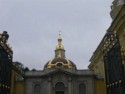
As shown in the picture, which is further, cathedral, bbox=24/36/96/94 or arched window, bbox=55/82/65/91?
arched window, bbox=55/82/65/91

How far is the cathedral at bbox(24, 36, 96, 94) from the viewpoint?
146ft

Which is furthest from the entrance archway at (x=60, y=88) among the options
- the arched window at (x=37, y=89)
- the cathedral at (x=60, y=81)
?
the arched window at (x=37, y=89)

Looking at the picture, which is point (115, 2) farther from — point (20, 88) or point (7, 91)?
point (20, 88)

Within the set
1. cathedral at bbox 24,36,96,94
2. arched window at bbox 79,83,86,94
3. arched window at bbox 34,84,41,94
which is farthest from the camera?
arched window at bbox 79,83,86,94

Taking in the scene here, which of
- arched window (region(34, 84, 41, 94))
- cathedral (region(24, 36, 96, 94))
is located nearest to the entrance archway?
cathedral (region(24, 36, 96, 94))

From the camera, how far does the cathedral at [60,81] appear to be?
146 ft

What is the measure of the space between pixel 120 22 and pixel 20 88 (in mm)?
24069

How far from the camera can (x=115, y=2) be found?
30188mm

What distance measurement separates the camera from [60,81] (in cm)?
4484

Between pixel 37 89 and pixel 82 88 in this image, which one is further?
pixel 82 88

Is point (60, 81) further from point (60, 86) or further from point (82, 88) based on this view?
point (82, 88)

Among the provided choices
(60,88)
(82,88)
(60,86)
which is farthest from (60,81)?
(82,88)

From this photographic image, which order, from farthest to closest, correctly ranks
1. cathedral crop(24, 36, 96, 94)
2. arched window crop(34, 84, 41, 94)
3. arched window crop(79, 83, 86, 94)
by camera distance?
arched window crop(79, 83, 86, 94), arched window crop(34, 84, 41, 94), cathedral crop(24, 36, 96, 94)

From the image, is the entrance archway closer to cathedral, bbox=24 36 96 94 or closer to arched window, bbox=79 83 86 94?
cathedral, bbox=24 36 96 94
